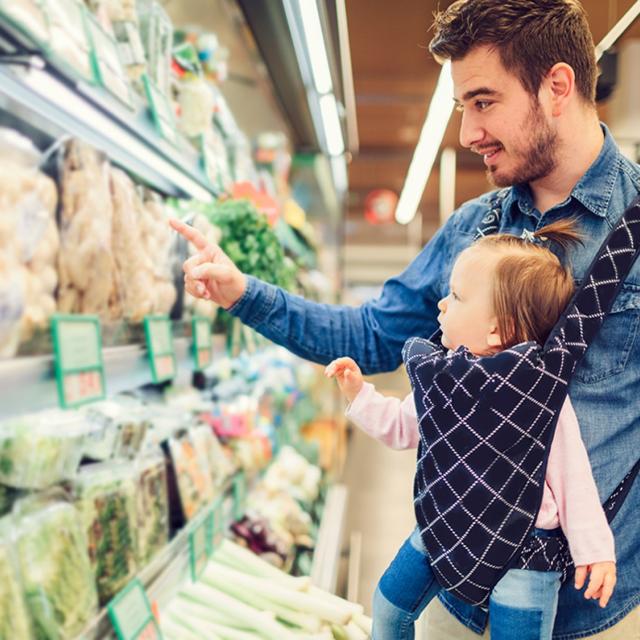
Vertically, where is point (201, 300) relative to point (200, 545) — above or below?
above


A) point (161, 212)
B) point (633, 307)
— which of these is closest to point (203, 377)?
point (161, 212)

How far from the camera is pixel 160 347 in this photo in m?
1.52

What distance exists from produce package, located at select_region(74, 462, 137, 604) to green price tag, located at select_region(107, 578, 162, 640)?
0.15 feet

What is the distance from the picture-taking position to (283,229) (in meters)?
3.30

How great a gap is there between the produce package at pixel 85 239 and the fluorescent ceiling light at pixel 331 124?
1749mm

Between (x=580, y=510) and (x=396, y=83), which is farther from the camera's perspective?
(x=396, y=83)

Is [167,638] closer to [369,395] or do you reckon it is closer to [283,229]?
[369,395]

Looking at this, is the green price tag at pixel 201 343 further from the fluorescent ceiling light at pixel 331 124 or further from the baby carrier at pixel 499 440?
the fluorescent ceiling light at pixel 331 124

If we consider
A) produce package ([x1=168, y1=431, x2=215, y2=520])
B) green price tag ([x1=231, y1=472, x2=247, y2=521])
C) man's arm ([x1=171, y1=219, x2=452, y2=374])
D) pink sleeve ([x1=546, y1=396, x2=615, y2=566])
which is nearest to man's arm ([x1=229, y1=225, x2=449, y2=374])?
man's arm ([x1=171, y1=219, x2=452, y2=374])

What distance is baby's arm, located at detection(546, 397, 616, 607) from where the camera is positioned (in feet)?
3.36

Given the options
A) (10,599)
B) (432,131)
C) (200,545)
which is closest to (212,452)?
(200,545)

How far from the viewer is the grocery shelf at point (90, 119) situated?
43.1 inches

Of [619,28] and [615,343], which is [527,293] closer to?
[615,343]

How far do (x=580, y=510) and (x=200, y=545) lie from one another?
132cm
